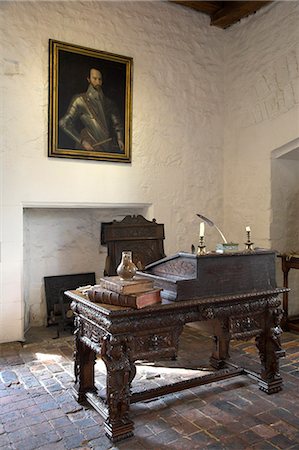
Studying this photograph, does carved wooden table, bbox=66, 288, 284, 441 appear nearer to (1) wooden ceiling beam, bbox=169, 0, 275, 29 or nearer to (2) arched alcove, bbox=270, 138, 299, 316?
(2) arched alcove, bbox=270, 138, 299, 316

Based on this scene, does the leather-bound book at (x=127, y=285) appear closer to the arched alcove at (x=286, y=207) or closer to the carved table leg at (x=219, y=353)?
the carved table leg at (x=219, y=353)

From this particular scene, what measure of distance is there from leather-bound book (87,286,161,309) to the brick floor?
840mm

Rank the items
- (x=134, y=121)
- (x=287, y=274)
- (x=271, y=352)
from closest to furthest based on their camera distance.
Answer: (x=271, y=352) < (x=287, y=274) < (x=134, y=121)

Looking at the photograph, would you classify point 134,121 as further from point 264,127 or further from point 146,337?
point 146,337

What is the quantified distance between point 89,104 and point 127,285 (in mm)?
2892

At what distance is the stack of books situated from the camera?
8.00ft

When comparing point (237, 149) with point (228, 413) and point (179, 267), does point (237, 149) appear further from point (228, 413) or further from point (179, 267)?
point (228, 413)

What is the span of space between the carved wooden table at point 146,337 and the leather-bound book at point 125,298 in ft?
0.14

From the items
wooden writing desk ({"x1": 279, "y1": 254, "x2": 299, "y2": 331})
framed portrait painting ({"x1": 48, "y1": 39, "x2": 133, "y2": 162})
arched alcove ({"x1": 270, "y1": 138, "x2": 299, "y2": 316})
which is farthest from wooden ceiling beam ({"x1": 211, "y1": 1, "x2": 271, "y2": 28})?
wooden writing desk ({"x1": 279, "y1": 254, "x2": 299, "y2": 331})

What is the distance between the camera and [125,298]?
8.01 feet

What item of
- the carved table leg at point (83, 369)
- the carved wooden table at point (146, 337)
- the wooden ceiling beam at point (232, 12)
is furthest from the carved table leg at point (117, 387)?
the wooden ceiling beam at point (232, 12)

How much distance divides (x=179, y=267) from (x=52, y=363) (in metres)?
1.73

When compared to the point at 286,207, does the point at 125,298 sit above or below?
below

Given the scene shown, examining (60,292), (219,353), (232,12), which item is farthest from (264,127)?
(60,292)
